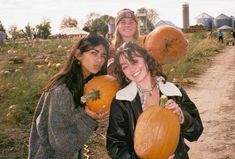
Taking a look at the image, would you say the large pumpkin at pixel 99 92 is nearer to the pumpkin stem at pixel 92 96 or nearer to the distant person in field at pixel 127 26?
the pumpkin stem at pixel 92 96

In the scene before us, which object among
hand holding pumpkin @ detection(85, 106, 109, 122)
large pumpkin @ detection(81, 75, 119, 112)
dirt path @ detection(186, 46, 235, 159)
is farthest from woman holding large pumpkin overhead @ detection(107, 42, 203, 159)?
dirt path @ detection(186, 46, 235, 159)

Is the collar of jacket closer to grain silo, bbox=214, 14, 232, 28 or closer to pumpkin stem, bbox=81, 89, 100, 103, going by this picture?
pumpkin stem, bbox=81, 89, 100, 103

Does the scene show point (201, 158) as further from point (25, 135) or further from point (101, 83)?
point (101, 83)

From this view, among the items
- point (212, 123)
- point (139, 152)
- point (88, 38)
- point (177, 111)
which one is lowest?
point (212, 123)

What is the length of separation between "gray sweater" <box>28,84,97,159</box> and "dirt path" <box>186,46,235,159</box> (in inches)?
131

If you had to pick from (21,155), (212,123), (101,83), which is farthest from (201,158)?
(101,83)

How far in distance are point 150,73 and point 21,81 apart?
30.1 ft

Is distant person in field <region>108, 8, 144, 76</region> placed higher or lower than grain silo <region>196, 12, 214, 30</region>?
higher

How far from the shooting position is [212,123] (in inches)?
293

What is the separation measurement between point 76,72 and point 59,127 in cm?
45

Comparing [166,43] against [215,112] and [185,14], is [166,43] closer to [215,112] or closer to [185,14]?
[215,112]

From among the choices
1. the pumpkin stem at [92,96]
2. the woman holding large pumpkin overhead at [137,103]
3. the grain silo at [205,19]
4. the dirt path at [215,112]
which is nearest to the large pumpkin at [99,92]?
the pumpkin stem at [92,96]

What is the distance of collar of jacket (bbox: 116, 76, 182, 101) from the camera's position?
264cm

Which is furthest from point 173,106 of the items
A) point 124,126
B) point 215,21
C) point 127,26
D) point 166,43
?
point 215,21
